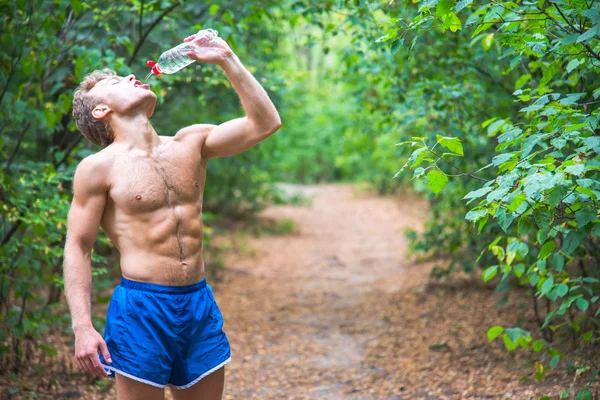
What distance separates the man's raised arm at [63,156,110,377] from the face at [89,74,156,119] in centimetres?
24

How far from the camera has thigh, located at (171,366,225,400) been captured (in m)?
2.62

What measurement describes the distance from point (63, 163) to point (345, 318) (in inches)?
135

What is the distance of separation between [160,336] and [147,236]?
396 mm

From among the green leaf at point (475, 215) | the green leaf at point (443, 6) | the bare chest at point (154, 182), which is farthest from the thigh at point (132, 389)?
the green leaf at point (443, 6)

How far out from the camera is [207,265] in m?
8.65

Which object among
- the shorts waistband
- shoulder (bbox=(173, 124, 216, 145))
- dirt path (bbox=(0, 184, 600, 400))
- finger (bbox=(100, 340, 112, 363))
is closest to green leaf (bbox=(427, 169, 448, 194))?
shoulder (bbox=(173, 124, 216, 145))

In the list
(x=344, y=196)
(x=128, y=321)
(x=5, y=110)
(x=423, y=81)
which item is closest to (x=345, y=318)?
(x=423, y=81)

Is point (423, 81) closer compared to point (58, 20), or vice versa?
point (58, 20)

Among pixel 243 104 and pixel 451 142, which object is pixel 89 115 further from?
pixel 451 142

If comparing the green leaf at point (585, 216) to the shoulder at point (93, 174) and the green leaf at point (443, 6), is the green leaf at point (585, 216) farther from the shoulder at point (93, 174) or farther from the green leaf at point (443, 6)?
the shoulder at point (93, 174)

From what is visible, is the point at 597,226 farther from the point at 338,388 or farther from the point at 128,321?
the point at 338,388

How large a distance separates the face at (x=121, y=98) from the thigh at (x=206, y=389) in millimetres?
1144

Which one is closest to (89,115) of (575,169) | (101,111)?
(101,111)

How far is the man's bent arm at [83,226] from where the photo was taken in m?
2.45
